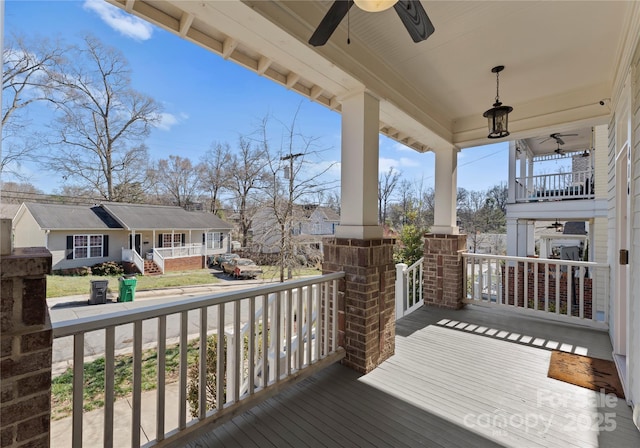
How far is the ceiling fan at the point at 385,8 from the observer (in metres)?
1.42

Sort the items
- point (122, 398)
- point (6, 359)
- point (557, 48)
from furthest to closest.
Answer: point (122, 398), point (557, 48), point (6, 359)

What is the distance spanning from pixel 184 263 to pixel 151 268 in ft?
5.66

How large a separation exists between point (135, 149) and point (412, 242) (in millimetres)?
7345

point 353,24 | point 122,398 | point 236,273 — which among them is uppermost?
point 353,24

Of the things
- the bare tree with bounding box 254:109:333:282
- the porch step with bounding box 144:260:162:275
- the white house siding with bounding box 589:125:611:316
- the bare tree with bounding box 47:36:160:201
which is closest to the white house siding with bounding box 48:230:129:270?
the bare tree with bounding box 47:36:160:201

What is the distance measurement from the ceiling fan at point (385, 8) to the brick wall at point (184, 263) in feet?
28.8

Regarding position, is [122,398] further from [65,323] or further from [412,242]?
[412,242]

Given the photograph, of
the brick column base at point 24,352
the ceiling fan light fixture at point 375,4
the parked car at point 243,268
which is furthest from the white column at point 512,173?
the brick column base at point 24,352

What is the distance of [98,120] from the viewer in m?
6.05

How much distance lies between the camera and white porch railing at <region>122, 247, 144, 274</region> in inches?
258

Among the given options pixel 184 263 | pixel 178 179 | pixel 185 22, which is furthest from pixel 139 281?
pixel 185 22

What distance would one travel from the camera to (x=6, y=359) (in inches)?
37.8

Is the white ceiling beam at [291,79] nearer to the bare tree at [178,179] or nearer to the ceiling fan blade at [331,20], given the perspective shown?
the ceiling fan blade at [331,20]

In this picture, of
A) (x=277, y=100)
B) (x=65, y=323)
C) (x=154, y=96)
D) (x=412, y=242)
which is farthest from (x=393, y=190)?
(x=65, y=323)
